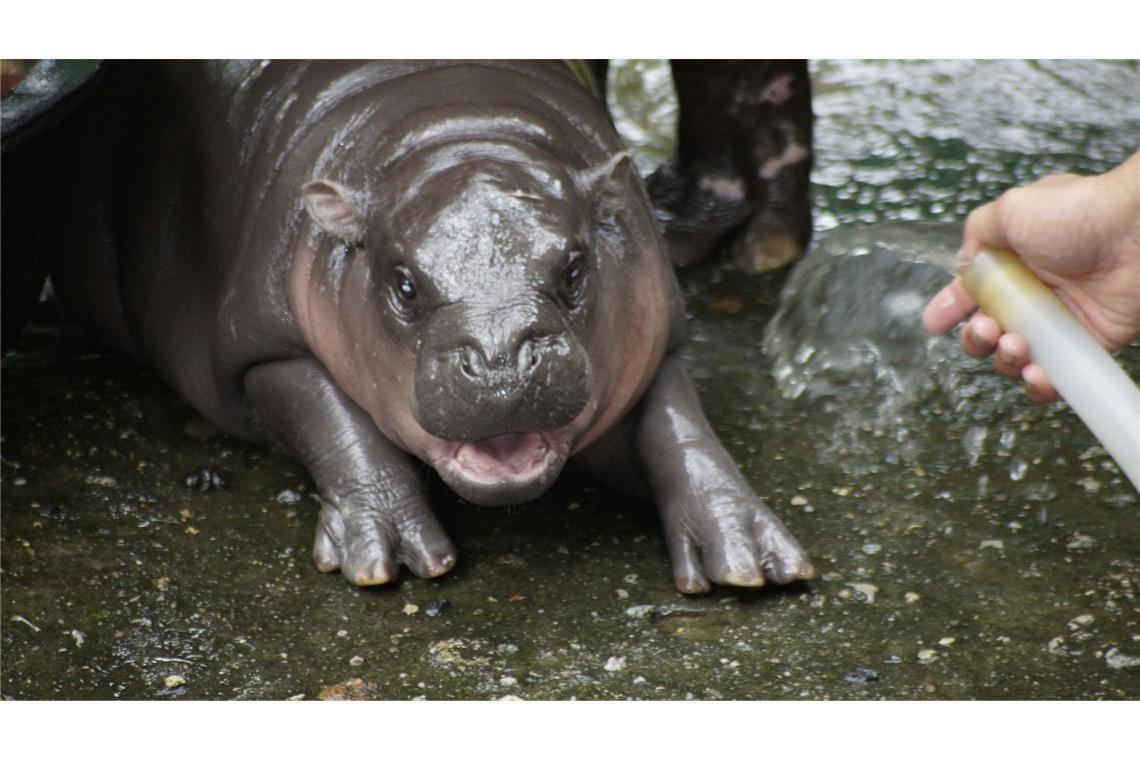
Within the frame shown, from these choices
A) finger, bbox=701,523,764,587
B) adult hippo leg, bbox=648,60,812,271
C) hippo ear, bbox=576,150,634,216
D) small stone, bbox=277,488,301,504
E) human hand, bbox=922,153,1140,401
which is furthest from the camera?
adult hippo leg, bbox=648,60,812,271

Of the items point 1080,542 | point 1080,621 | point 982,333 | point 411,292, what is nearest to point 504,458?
point 411,292

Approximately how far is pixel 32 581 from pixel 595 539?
1.48 metres

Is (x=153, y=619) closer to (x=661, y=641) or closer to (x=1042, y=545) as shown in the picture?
(x=661, y=641)

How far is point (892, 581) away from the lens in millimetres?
4668

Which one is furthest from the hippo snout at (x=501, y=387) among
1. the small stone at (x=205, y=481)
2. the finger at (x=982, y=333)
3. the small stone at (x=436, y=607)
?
the small stone at (x=205, y=481)

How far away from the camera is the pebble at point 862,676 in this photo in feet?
13.9

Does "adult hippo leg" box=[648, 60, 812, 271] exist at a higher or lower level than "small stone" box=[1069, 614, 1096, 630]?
higher

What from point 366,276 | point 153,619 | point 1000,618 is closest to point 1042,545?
point 1000,618

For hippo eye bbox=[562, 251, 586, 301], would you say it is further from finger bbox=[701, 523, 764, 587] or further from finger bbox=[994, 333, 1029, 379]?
finger bbox=[994, 333, 1029, 379]

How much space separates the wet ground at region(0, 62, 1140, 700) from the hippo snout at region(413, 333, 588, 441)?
598mm

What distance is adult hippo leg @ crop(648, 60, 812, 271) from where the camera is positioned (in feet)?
21.4

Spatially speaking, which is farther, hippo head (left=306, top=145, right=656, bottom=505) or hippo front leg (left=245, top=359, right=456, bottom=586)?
hippo front leg (left=245, top=359, right=456, bottom=586)

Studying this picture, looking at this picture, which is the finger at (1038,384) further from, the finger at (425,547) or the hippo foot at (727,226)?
the hippo foot at (727,226)

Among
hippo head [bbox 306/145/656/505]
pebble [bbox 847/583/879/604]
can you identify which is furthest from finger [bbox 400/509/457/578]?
pebble [bbox 847/583/879/604]
